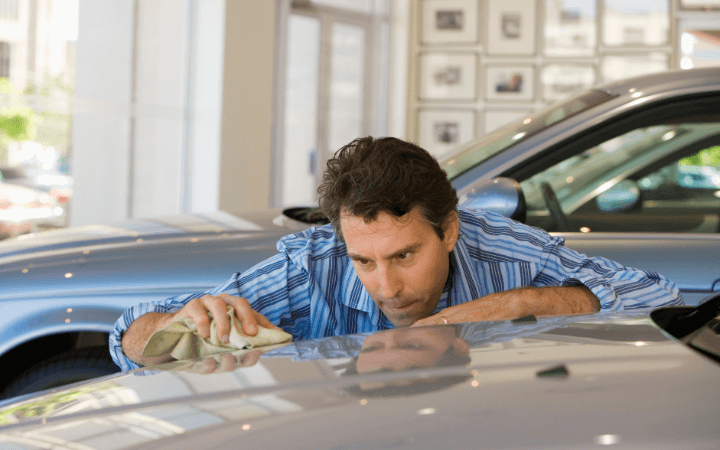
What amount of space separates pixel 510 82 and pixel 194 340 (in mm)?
8609

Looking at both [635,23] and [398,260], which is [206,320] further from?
[635,23]

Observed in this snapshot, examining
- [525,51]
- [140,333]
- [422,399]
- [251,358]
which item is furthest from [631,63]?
[422,399]

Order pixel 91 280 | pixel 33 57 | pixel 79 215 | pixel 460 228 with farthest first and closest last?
pixel 79 215, pixel 33 57, pixel 91 280, pixel 460 228

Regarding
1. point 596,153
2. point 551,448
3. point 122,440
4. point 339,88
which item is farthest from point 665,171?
point 339,88

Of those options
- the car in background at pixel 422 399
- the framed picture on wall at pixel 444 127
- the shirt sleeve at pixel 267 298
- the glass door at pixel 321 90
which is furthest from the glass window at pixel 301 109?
the car in background at pixel 422 399

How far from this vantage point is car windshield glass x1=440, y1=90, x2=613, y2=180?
2.29 m

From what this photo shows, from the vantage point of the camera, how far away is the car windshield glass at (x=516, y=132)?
2.29 metres

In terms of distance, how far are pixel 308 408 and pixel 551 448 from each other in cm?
27

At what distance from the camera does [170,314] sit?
62.7 inches

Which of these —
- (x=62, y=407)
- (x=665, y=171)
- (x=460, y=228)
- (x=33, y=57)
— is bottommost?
(x=62, y=407)

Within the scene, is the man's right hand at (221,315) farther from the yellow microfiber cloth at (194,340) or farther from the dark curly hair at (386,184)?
the dark curly hair at (386,184)

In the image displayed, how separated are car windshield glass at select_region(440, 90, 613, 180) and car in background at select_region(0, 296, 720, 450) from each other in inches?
50.0

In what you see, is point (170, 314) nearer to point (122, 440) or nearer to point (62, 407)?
point (62, 407)

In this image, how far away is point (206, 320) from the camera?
1411 millimetres
